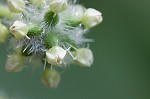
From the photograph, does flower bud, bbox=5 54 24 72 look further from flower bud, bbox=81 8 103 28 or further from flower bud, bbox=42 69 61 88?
flower bud, bbox=81 8 103 28

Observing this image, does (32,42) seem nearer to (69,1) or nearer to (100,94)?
(69,1)

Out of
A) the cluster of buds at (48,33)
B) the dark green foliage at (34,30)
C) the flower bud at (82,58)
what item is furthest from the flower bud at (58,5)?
the flower bud at (82,58)

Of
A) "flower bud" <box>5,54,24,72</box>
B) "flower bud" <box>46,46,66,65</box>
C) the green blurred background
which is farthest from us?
the green blurred background

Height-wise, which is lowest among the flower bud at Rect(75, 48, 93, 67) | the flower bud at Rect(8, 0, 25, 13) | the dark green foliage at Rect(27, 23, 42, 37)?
the flower bud at Rect(75, 48, 93, 67)

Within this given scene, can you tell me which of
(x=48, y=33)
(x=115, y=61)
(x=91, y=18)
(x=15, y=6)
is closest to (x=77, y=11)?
(x=91, y=18)

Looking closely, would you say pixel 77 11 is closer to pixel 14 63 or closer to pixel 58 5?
pixel 58 5

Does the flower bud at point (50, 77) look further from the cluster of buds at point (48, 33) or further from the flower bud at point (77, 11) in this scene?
the flower bud at point (77, 11)

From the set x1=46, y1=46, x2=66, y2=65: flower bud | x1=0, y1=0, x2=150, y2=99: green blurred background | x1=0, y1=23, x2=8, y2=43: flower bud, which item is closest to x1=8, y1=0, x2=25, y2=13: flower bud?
x1=0, y1=23, x2=8, y2=43: flower bud
